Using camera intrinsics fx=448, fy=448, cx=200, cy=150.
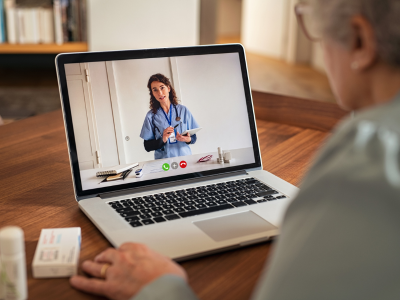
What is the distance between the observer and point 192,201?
2.86ft

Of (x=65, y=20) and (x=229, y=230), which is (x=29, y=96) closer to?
(x=65, y=20)

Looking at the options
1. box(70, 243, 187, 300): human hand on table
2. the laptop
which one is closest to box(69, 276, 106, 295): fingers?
box(70, 243, 187, 300): human hand on table

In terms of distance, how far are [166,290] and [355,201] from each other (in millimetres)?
268

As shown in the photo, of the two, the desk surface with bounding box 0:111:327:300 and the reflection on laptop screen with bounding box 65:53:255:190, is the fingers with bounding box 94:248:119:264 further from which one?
the reflection on laptop screen with bounding box 65:53:255:190

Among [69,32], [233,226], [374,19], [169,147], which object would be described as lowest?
[233,226]

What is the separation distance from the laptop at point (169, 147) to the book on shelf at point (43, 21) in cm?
222

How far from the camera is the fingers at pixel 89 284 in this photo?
0.61 meters

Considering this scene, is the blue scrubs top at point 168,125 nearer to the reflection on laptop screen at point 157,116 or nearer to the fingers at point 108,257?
the reflection on laptop screen at point 157,116

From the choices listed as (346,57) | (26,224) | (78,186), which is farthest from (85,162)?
(346,57)

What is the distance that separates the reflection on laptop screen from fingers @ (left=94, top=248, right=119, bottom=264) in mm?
251

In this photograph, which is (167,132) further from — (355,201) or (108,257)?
(355,201)

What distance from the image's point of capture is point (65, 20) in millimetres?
3006

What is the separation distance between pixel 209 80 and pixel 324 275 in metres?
0.67

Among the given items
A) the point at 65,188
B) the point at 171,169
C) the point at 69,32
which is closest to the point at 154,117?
the point at 171,169
